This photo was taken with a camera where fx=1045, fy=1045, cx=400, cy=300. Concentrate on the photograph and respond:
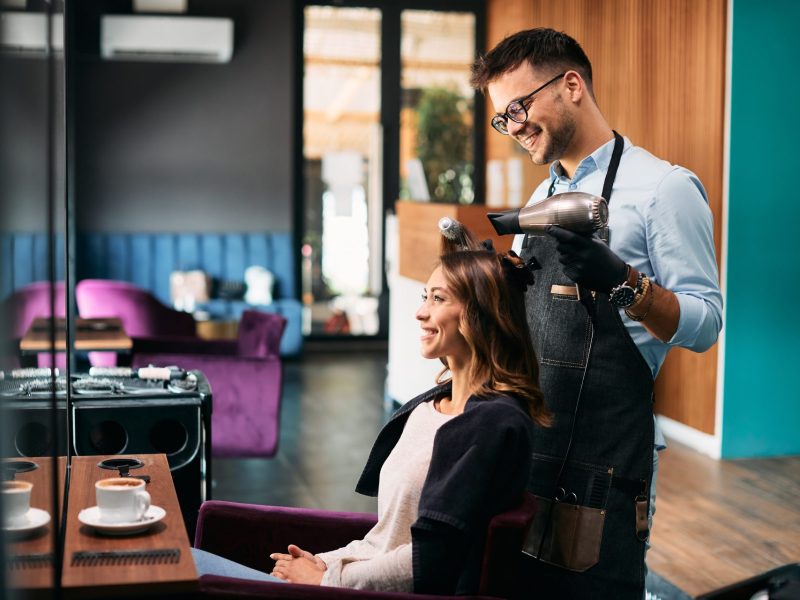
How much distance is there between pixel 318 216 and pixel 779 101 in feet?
16.0

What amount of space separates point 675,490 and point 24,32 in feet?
13.0

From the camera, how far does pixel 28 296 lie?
1340mm

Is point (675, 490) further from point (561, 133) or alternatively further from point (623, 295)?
point (623, 295)

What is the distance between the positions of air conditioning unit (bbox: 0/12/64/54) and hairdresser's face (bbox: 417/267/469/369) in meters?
0.86

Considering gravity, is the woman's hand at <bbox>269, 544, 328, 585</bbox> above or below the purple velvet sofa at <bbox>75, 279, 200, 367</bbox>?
below

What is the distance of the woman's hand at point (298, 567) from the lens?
203 cm

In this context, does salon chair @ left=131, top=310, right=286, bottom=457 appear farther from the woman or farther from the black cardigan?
the black cardigan

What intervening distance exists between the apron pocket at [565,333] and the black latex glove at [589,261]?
0.19 m

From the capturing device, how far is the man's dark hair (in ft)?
6.91

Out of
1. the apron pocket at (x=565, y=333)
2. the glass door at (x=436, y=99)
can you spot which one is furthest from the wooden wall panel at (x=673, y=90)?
the apron pocket at (x=565, y=333)

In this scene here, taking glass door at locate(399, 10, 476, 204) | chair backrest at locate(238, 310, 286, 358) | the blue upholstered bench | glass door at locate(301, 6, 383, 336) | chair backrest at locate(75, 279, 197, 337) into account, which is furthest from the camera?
glass door at locate(399, 10, 476, 204)

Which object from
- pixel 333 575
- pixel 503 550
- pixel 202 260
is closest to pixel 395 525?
pixel 333 575

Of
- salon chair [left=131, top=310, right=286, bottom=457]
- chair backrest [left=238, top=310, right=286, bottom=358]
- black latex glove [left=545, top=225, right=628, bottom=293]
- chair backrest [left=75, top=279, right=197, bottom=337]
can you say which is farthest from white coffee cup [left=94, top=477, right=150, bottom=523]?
chair backrest [left=75, top=279, right=197, bottom=337]

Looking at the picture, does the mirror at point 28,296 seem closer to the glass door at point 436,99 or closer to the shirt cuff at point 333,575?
the shirt cuff at point 333,575
